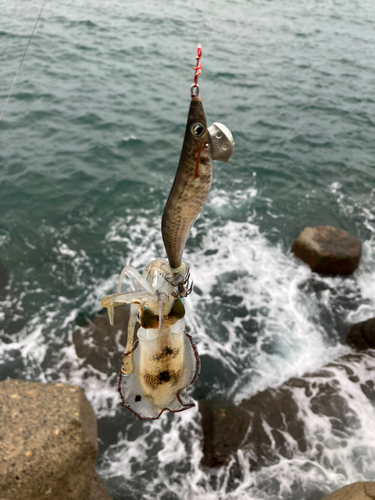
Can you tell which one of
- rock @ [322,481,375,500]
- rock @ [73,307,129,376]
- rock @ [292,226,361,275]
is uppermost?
rock @ [322,481,375,500]

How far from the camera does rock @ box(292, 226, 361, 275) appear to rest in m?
9.73

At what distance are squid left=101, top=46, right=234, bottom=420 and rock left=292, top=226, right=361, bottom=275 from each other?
7418 millimetres

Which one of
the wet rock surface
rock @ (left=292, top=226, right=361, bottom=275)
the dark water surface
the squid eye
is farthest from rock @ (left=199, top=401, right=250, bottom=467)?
the squid eye

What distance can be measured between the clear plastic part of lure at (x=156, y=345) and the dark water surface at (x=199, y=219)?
3.96 meters

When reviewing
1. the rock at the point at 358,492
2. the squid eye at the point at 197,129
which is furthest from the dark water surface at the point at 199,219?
the squid eye at the point at 197,129

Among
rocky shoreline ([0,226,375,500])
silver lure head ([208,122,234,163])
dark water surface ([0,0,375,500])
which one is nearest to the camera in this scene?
silver lure head ([208,122,234,163])

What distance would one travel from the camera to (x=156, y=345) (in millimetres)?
2949

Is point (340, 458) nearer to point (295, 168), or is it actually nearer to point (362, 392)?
point (362, 392)

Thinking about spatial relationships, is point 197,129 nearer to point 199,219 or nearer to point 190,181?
point 190,181

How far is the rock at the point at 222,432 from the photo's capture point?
20.9ft

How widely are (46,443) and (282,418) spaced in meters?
4.02

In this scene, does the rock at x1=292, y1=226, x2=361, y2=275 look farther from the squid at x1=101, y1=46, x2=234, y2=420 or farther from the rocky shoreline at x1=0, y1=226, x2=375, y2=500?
the squid at x1=101, y1=46, x2=234, y2=420

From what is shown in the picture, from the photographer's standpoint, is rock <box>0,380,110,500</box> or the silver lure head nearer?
the silver lure head

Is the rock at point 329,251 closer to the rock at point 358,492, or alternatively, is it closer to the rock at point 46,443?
the rock at point 358,492
